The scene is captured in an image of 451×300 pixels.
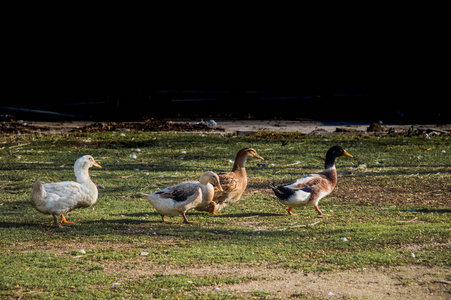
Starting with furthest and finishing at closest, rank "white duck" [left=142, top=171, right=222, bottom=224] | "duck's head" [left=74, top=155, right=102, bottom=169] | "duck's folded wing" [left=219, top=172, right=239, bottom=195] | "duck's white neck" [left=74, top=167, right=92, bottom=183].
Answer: "duck's folded wing" [left=219, top=172, right=239, bottom=195] < "duck's head" [left=74, top=155, right=102, bottom=169] < "duck's white neck" [left=74, top=167, right=92, bottom=183] < "white duck" [left=142, top=171, right=222, bottom=224]

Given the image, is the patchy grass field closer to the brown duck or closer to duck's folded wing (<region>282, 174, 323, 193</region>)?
the brown duck

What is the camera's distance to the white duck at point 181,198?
279 inches

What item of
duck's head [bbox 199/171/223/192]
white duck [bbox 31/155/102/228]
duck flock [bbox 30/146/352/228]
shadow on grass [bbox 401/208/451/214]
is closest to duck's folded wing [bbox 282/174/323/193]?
duck flock [bbox 30/146/352/228]

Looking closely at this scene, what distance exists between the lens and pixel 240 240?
6.30 m

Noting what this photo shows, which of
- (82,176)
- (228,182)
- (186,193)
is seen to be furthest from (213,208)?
(82,176)

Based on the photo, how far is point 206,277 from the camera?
16.9ft

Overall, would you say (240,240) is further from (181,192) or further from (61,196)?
(61,196)

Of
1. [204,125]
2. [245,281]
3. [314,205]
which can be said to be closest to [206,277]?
[245,281]

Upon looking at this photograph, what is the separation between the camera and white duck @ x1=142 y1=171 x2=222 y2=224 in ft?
23.2

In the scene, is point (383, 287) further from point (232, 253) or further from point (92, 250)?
point (92, 250)

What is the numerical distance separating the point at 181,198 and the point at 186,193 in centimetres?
9

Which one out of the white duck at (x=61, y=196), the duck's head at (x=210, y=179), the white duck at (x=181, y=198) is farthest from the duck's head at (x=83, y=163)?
the duck's head at (x=210, y=179)

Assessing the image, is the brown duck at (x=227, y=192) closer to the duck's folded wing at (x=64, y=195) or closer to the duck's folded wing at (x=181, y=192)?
the duck's folded wing at (x=181, y=192)

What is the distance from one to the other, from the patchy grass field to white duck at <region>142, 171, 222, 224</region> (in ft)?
0.57
